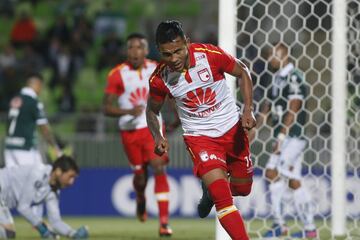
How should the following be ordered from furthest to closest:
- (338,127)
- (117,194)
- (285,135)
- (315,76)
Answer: (117,194), (315,76), (285,135), (338,127)

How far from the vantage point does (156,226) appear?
13.1 metres

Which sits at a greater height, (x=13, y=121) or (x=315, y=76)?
(x=315, y=76)

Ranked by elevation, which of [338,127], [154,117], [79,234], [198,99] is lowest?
[79,234]

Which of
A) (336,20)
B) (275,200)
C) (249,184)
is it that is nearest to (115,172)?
(275,200)

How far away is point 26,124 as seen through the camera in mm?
13578

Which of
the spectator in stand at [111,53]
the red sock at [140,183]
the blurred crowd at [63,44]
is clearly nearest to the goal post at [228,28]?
the red sock at [140,183]

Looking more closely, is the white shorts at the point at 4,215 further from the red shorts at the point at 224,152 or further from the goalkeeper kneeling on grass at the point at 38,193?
the red shorts at the point at 224,152

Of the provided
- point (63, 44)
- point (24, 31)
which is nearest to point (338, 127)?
point (63, 44)

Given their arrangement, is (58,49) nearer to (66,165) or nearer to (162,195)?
(162,195)

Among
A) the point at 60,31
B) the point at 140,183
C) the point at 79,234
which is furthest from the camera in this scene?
the point at 60,31

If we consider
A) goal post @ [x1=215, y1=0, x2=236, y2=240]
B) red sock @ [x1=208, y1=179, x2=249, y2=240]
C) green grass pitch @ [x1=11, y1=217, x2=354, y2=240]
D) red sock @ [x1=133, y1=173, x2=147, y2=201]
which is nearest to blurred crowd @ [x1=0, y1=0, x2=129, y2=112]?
green grass pitch @ [x1=11, y1=217, x2=354, y2=240]

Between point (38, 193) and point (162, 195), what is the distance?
58.2 inches

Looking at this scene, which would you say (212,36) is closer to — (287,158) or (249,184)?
(287,158)

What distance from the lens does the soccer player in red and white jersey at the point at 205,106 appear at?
7445 mm
